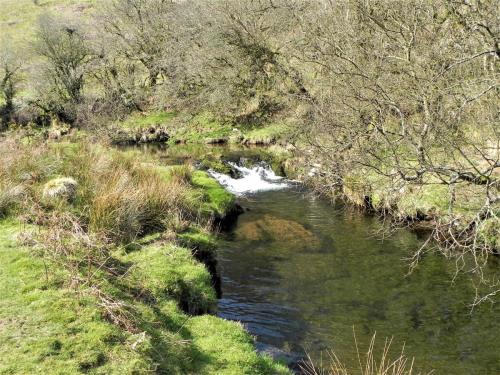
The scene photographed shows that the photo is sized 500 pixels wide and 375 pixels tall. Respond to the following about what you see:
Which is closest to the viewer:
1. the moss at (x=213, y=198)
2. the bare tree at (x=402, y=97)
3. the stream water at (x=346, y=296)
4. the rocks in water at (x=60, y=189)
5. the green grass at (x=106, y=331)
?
the green grass at (x=106, y=331)

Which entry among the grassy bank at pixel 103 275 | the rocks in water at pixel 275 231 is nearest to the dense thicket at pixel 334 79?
the rocks in water at pixel 275 231

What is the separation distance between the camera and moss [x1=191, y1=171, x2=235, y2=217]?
1664cm

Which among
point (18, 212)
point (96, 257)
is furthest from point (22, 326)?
point (18, 212)

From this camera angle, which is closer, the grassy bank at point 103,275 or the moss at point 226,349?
the grassy bank at point 103,275

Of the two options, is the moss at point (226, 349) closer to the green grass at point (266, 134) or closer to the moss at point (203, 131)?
the green grass at point (266, 134)

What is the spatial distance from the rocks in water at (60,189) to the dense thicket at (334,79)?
7290mm

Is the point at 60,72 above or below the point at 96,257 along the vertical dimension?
above

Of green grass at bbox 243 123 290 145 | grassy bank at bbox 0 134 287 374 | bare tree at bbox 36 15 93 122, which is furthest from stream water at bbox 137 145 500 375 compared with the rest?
bare tree at bbox 36 15 93 122

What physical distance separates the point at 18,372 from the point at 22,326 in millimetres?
1048

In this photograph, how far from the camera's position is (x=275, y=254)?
47.8 ft

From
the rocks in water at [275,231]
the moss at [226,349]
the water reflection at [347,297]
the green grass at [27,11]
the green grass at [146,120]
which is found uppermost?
the green grass at [27,11]

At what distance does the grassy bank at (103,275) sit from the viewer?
21.0ft

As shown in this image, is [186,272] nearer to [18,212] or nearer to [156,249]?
[156,249]

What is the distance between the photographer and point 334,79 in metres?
22.7
